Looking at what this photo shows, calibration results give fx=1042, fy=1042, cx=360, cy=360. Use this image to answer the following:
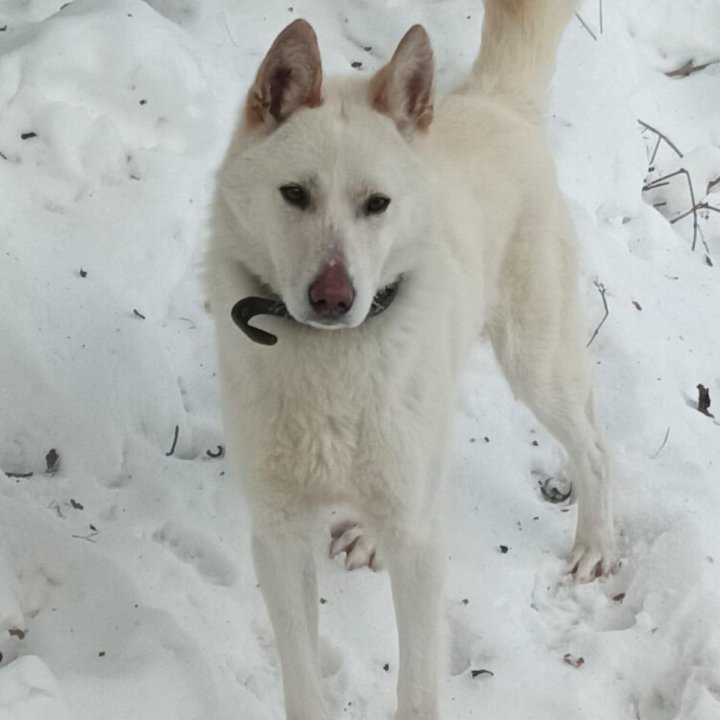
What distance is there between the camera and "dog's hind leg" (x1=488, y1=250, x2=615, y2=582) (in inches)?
126

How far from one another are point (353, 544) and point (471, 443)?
624 mm

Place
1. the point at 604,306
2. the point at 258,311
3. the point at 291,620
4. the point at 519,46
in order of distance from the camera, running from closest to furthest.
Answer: the point at 258,311
the point at 291,620
the point at 519,46
the point at 604,306

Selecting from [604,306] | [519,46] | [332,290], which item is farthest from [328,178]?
[604,306]

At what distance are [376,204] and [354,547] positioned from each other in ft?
4.67

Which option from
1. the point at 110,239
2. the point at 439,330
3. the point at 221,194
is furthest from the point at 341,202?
the point at 110,239

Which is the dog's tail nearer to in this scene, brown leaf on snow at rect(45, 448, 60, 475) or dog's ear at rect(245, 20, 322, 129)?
dog's ear at rect(245, 20, 322, 129)

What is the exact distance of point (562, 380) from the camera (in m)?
3.34

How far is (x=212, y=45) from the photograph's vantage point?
4.73m

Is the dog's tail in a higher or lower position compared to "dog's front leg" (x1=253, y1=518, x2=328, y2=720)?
higher

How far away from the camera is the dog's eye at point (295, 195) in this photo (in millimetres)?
2152

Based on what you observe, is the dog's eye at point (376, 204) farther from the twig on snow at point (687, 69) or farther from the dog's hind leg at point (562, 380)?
the twig on snow at point (687, 69)

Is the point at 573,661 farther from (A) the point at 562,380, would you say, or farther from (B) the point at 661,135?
(B) the point at 661,135

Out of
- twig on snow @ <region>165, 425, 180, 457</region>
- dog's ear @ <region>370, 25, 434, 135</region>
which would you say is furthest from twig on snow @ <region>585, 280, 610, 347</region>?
dog's ear @ <region>370, 25, 434, 135</region>

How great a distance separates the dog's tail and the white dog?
61 centimetres
